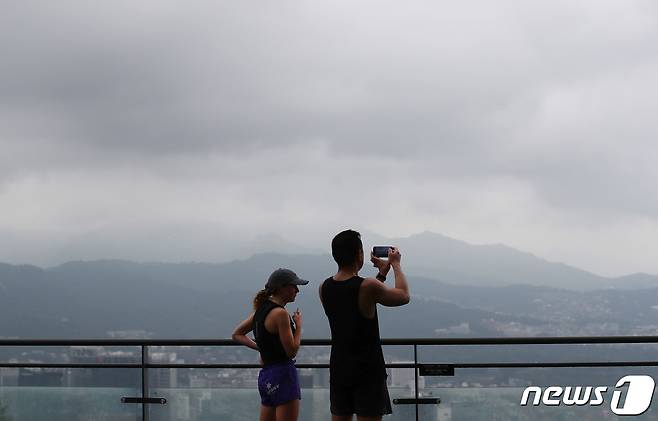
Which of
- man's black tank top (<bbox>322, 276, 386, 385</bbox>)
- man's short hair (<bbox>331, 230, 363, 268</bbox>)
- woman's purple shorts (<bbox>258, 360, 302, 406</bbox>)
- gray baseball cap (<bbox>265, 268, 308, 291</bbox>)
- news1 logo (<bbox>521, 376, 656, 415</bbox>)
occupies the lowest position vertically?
news1 logo (<bbox>521, 376, 656, 415</bbox>)

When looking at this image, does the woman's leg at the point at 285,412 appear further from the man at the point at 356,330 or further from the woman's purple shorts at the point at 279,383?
the man at the point at 356,330

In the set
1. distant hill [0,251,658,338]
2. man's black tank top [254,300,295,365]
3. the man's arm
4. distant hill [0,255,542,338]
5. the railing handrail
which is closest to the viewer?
the man's arm

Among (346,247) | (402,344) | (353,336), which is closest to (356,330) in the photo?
(353,336)

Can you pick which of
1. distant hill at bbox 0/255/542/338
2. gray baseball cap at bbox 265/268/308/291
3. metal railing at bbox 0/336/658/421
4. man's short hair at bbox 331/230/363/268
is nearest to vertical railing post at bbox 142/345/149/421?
metal railing at bbox 0/336/658/421

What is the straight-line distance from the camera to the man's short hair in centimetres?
646

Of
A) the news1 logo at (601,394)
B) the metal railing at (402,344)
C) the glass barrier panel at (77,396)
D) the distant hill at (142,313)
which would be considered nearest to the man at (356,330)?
the metal railing at (402,344)

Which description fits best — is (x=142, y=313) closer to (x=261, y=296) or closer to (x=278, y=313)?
(x=261, y=296)

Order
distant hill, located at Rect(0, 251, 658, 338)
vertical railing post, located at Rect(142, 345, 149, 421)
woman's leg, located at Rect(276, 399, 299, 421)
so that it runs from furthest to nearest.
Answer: distant hill, located at Rect(0, 251, 658, 338)
vertical railing post, located at Rect(142, 345, 149, 421)
woman's leg, located at Rect(276, 399, 299, 421)

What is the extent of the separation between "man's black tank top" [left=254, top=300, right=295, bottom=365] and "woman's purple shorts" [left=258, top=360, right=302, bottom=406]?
0.05 m

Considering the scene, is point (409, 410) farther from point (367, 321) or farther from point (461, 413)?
point (367, 321)

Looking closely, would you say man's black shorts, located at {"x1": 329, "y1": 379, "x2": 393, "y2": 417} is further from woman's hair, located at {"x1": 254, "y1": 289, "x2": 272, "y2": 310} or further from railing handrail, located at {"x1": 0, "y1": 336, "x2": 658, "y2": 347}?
railing handrail, located at {"x1": 0, "y1": 336, "x2": 658, "y2": 347}

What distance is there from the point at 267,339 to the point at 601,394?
4.28 metres

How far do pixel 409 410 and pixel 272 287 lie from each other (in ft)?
11.7

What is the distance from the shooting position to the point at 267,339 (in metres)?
6.99
